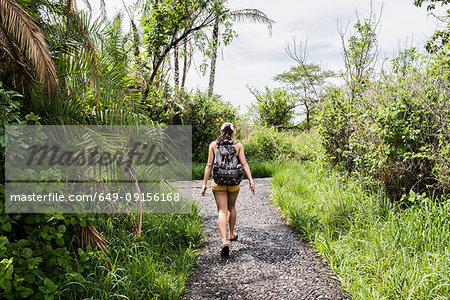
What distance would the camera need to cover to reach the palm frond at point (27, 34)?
2400 mm

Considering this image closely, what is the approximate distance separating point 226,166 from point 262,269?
1339mm

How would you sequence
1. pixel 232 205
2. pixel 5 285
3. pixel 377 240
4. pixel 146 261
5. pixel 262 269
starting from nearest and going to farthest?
pixel 5 285, pixel 146 261, pixel 377 240, pixel 262 269, pixel 232 205

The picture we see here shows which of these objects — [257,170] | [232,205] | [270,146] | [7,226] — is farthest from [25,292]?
[270,146]

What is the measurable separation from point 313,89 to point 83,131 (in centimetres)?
430

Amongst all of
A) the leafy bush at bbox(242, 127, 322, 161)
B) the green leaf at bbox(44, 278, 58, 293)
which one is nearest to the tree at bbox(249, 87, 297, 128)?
the leafy bush at bbox(242, 127, 322, 161)

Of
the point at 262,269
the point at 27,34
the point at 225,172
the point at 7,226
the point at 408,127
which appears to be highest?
the point at 27,34

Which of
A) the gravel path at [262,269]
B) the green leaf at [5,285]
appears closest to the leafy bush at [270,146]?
the gravel path at [262,269]

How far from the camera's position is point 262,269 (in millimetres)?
3305

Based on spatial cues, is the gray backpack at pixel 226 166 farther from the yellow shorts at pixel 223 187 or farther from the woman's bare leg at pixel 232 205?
the woman's bare leg at pixel 232 205

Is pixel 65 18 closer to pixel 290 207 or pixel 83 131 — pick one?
pixel 83 131

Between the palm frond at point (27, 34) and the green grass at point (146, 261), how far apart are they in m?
1.79

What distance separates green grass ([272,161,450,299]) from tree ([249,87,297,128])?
13.8 m

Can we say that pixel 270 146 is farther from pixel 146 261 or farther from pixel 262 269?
pixel 146 261

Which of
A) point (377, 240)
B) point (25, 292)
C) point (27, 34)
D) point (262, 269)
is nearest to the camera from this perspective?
point (25, 292)
